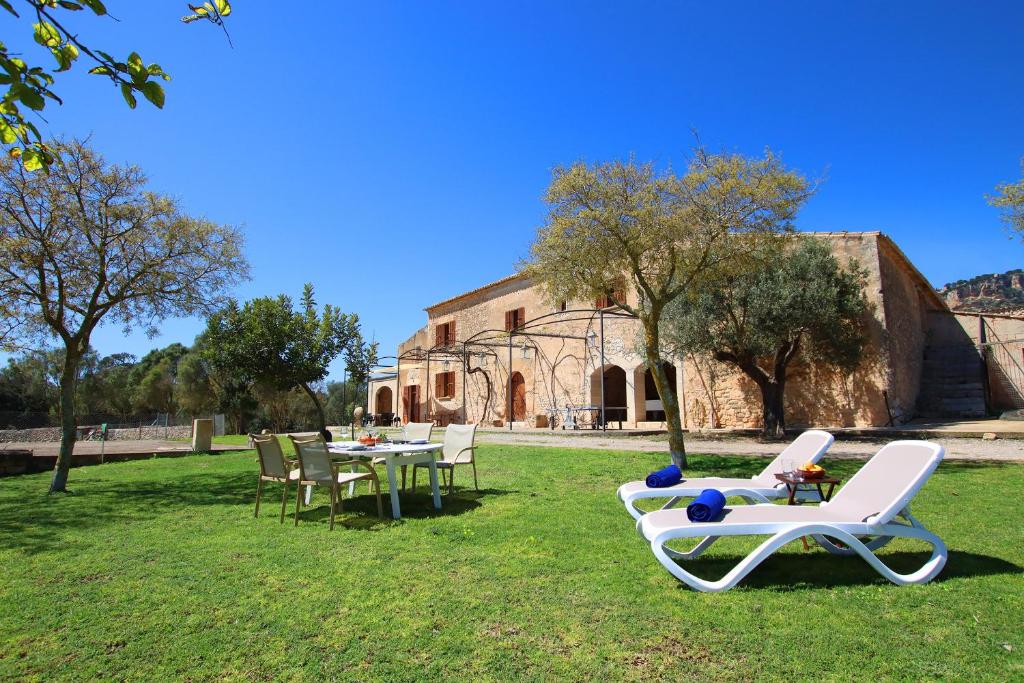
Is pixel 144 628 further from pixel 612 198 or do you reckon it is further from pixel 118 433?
pixel 118 433

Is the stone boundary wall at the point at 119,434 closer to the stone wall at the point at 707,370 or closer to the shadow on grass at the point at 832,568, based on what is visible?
the stone wall at the point at 707,370

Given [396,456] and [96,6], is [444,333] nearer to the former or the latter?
[396,456]

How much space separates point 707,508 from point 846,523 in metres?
0.76

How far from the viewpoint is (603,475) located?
24.8ft

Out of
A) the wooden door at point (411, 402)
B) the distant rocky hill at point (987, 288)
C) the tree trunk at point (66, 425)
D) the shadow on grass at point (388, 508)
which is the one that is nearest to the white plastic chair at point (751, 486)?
the shadow on grass at point (388, 508)

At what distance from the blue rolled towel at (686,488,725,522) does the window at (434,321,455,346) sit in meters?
23.2

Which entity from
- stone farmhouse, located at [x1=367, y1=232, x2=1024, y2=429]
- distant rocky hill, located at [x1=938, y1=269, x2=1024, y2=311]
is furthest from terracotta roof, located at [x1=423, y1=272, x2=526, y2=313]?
distant rocky hill, located at [x1=938, y1=269, x2=1024, y2=311]

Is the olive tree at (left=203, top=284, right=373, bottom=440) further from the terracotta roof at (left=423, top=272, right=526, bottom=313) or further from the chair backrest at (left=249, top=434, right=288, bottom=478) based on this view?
the chair backrest at (left=249, top=434, right=288, bottom=478)

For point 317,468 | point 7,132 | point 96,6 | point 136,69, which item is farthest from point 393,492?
point 96,6

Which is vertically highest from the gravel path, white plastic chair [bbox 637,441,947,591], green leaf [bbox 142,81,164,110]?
green leaf [bbox 142,81,164,110]

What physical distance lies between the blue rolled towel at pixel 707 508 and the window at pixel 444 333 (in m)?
23.2

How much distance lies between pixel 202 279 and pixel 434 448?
20.6 ft

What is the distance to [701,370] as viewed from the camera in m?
16.4

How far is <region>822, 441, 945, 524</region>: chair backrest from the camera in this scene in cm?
321
